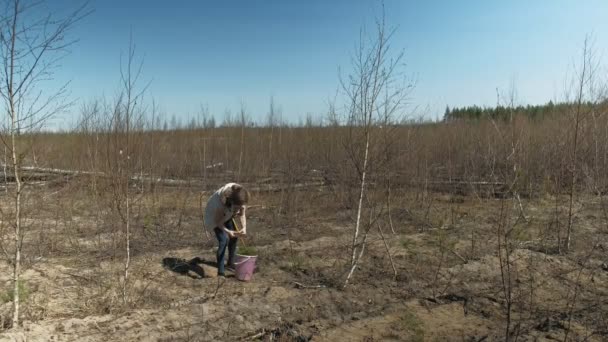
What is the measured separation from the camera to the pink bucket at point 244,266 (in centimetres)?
464

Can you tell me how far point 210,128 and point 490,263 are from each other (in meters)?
9.37

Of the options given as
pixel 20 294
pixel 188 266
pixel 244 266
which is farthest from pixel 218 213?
pixel 20 294

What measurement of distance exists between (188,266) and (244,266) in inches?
36.0

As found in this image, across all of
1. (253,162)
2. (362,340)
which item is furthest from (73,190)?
(362,340)

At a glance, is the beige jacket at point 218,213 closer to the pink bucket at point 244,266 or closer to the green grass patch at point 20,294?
the pink bucket at point 244,266

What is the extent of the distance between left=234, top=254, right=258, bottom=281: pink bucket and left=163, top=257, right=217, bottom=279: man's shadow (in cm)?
50

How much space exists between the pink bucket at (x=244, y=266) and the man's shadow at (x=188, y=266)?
0.50 m

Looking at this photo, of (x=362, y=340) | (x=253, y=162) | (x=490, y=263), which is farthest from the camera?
(x=253, y=162)

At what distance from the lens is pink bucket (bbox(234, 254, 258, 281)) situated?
4637 millimetres

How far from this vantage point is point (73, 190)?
8844mm

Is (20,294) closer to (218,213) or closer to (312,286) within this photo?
(218,213)

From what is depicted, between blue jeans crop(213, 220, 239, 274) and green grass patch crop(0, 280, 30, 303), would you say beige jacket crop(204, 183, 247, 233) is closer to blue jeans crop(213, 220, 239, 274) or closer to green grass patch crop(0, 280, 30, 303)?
blue jeans crop(213, 220, 239, 274)

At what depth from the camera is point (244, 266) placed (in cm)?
466

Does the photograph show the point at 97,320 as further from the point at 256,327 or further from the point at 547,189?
the point at 547,189
